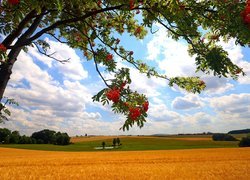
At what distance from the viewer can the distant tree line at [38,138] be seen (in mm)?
90412

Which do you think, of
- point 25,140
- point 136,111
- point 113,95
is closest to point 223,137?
point 25,140

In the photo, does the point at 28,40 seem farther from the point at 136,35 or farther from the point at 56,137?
the point at 56,137

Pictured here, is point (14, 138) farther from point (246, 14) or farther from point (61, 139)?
point (246, 14)

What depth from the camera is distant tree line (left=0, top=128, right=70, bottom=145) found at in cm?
9041

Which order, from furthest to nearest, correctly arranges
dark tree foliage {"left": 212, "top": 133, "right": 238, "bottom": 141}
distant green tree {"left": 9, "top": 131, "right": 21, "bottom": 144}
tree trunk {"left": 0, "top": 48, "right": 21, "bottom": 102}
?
distant green tree {"left": 9, "top": 131, "right": 21, "bottom": 144}
dark tree foliage {"left": 212, "top": 133, "right": 238, "bottom": 141}
tree trunk {"left": 0, "top": 48, "right": 21, "bottom": 102}

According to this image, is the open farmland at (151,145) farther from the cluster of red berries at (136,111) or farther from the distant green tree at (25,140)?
the cluster of red berries at (136,111)

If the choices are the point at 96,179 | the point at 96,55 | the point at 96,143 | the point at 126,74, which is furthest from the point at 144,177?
the point at 96,143

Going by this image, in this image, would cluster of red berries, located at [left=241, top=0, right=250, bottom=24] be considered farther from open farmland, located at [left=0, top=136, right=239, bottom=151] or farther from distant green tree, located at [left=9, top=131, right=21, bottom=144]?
distant green tree, located at [left=9, top=131, right=21, bottom=144]

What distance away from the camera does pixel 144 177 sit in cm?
2295

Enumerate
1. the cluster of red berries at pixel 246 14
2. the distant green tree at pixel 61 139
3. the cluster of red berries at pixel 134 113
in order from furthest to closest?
the distant green tree at pixel 61 139 < the cluster of red berries at pixel 134 113 < the cluster of red berries at pixel 246 14

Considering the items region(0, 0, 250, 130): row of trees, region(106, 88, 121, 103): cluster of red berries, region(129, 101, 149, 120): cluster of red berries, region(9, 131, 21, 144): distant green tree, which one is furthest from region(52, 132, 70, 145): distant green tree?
region(129, 101, 149, 120): cluster of red berries

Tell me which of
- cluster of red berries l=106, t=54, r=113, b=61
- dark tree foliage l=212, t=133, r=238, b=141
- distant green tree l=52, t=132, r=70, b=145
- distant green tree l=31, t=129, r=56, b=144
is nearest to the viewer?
cluster of red berries l=106, t=54, r=113, b=61

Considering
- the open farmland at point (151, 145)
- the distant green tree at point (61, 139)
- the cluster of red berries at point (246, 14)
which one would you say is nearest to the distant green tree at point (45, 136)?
the distant green tree at point (61, 139)

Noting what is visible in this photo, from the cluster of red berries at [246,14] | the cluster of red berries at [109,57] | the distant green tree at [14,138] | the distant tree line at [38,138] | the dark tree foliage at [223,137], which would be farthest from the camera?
the distant green tree at [14,138]
